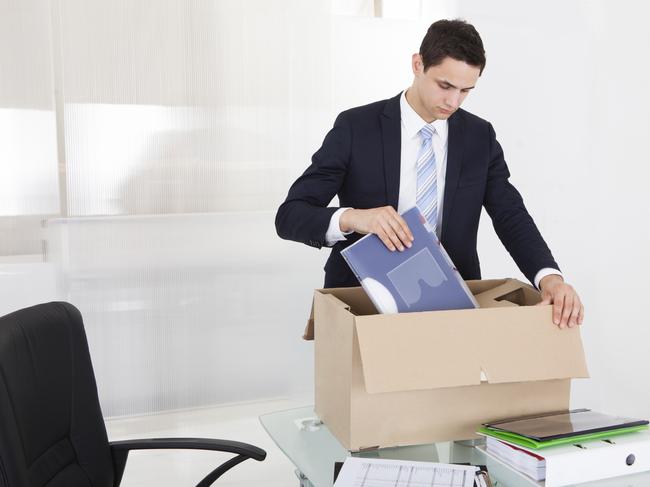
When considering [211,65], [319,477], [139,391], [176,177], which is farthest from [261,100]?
[319,477]

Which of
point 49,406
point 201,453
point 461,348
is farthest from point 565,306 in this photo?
point 201,453

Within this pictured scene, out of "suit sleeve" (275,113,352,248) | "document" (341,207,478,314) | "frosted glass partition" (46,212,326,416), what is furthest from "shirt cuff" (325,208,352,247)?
"frosted glass partition" (46,212,326,416)

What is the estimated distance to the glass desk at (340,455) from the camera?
3.84 ft

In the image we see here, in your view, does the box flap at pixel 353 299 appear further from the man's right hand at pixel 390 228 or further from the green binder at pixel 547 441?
the green binder at pixel 547 441

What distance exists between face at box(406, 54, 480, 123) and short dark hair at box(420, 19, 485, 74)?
0.01 m

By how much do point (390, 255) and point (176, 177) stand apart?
212 centimetres

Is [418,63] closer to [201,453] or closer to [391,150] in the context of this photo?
[391,150]

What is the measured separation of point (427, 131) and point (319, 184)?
328mm

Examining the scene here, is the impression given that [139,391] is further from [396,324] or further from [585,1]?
[585,1]

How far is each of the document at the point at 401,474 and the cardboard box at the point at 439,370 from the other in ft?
0.17

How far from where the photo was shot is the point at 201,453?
291 centimetres

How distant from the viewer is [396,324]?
3.83 feet

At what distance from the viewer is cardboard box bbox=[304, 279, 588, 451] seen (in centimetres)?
116

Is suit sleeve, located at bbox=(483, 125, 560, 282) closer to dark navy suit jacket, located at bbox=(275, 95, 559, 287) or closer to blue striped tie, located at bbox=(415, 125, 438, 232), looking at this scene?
dark navy suit jacket, located at bbox=(275, 95, 559, 287)
